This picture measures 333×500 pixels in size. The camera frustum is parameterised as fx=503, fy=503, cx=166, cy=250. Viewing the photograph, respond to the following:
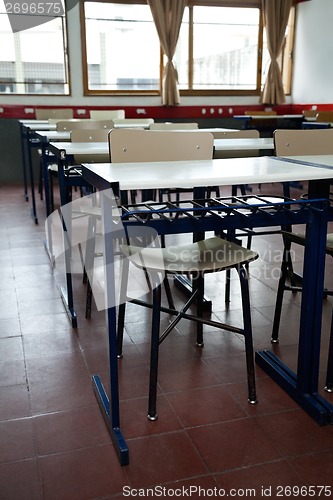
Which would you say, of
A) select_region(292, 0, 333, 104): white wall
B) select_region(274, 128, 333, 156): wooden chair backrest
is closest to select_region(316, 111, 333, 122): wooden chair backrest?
select_region(292, 0, 333, 104): white wall

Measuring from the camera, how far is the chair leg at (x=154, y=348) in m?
1.59

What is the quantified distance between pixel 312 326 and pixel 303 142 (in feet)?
3.17

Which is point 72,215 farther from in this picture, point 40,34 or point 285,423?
point 40,34

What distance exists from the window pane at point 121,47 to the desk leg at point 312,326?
5964 mm

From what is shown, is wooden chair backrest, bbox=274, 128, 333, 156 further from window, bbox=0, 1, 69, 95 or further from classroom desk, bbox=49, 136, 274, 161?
window, bbox=0, 1, 69, 95

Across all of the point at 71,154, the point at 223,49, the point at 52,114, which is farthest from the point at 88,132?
the point at 223,49

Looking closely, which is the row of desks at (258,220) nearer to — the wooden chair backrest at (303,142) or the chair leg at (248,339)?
the chair leg at (248,339)

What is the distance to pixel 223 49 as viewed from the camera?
24.4 ft

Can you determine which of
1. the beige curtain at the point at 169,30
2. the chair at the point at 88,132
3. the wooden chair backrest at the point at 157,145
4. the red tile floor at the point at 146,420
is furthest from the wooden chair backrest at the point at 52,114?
the wooden chair backrest at the point at 157,145

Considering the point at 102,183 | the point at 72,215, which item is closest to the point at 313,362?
the point at 102,183

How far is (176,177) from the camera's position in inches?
53.8

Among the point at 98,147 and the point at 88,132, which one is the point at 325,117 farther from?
the point at 98,147

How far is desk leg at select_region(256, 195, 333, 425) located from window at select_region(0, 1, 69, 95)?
5.95 metres

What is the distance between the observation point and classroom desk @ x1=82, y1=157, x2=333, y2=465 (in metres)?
1.38
